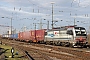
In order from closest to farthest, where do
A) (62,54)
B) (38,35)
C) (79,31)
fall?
(62,54), (79,31), (38,35)

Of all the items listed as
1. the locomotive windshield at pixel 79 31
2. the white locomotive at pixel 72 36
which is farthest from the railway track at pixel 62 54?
the locomotive windshield at pixel 79 31

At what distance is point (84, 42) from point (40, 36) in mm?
20931

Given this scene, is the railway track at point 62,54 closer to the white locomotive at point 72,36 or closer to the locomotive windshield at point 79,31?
the white locomotive at point 72,36

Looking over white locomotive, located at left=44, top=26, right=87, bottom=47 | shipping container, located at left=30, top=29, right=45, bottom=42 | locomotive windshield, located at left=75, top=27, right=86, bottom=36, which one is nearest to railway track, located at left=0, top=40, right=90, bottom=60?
white locomotive, located at left=44, top=26, right=87, bottom=47

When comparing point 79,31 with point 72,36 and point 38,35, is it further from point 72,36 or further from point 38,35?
point 38,35

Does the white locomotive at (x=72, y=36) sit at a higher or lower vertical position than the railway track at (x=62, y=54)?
higher

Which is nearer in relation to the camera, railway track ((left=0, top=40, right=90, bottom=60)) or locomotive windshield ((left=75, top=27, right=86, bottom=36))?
railway track ((left=0, top=40, right=90, bottom=60))

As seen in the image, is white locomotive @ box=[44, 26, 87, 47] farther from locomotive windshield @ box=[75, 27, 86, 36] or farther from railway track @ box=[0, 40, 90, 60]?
railway track @ box=[0, 40, 90, 60]

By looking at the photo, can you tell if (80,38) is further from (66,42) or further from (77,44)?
(66,42)

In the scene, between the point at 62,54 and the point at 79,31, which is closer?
the point at 62,54

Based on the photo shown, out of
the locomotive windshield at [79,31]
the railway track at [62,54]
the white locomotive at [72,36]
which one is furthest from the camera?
the locomotive windshield at [79,31]

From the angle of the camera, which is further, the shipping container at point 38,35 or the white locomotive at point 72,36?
the shipping container at point 38,35

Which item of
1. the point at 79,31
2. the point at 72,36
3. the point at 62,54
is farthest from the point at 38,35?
the point at 62,54

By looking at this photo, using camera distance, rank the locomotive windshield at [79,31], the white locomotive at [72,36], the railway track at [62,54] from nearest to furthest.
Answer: the railway track at [62,54] → the white locomotive at [72,36] → the locomotive windshield at [79,31]
